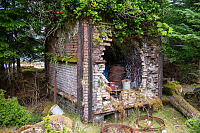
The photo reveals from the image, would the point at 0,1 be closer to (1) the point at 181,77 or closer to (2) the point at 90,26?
(2) the point at 90,26

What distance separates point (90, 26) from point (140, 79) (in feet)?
11.8

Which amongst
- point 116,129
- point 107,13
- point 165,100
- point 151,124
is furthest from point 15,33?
point 165,100

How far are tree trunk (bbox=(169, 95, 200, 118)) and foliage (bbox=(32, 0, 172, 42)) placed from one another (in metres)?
3.31

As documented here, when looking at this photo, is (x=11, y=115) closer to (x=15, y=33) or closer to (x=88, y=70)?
(x=88, y=70)

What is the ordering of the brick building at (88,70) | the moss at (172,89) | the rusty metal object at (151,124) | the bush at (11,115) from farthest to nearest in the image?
the moss at (172,89), the brick building at (88,70), the rusty metal object at (151,124), the bush at (11,115)

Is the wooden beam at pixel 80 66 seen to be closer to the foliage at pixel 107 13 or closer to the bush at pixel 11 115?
the foliage at pixel 107 13

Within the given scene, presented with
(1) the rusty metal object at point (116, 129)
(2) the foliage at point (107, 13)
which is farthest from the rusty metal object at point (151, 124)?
(2) the foliage at point (107, 13)

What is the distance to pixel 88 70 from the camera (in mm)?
5152

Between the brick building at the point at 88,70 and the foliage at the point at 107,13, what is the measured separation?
1.30ft

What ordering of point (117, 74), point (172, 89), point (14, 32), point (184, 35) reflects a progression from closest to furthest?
1. point (184, 35)
2. point (14, 32)
3. point (117, 74)
4. point (172, 89)

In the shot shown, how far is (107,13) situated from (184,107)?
5049 mm

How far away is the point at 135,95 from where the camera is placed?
248 inches

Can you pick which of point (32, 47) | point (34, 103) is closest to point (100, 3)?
point (32, 47)

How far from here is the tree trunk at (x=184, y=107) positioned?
5858 mm
